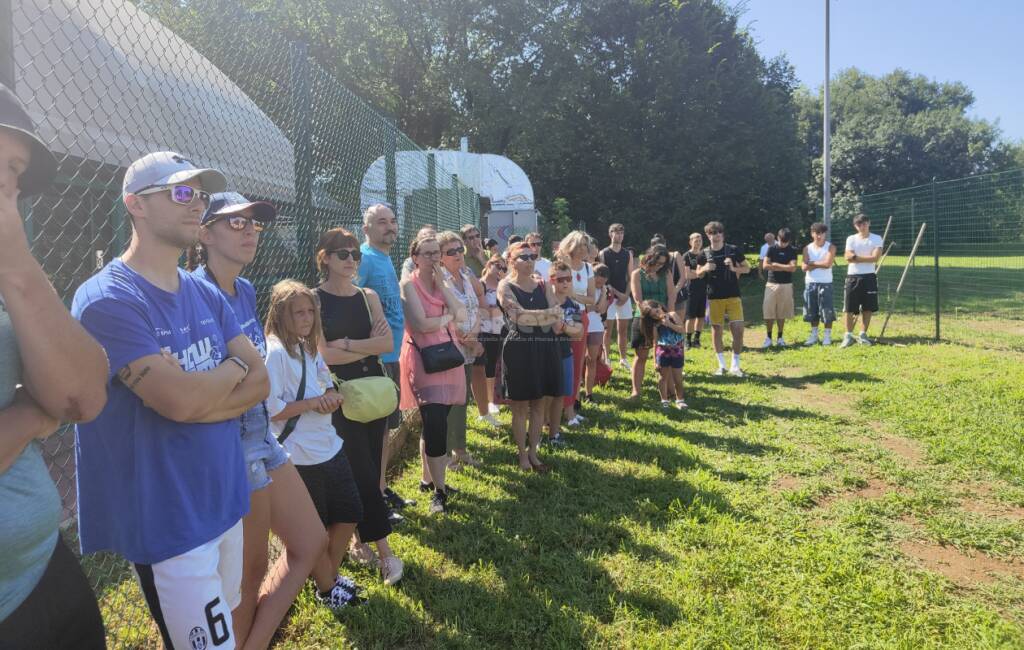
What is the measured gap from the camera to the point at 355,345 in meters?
3.43

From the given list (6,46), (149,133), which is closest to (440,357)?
(149,133)

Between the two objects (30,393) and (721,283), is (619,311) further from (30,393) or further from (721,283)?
(30,393)

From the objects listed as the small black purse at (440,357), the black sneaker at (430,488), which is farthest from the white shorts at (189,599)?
the black sneaker at (430,488)

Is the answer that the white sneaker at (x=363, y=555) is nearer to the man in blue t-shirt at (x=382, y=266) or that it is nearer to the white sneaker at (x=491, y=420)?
the man in blue t-shirt at (x=382, y=266)

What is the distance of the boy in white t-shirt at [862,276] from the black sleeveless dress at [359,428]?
29.6ft

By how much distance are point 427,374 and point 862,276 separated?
27.8 ft

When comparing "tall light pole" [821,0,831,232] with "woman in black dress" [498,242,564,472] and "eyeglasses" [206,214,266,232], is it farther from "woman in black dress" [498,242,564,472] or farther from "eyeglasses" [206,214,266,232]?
"eyeglasses" [206,214,266,232]

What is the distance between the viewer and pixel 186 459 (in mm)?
1793

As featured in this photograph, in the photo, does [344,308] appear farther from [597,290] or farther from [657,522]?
[597,290]

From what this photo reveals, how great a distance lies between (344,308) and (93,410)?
2039 millimetres

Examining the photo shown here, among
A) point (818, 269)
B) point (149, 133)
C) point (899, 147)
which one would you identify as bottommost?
point (818, 269)

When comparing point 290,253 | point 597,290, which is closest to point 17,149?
point 290,253

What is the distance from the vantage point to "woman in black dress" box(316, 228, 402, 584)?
3346mm

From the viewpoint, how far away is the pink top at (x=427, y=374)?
426 cm
